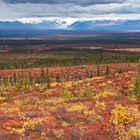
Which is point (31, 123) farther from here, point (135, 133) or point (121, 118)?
point (135, 133)

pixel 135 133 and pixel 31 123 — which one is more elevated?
pixel 135 133

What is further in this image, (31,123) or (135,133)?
(31,123)

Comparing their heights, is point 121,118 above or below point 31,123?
below

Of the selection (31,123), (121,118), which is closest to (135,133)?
(121,118)

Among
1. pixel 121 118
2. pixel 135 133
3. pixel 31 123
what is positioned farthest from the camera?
pixel 121 118

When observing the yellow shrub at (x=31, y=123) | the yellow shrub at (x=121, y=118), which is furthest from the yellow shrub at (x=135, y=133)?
the yellow shrub at (x=31, y=123)

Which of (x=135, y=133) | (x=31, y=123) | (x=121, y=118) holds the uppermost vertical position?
(x=135, y=133)

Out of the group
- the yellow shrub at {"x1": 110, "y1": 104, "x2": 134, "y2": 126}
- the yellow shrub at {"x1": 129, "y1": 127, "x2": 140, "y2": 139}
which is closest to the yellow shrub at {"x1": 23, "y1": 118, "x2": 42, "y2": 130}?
the yellow shrub at {"x1": 110, "y1": 104, "x2": 134, "y2": 126}

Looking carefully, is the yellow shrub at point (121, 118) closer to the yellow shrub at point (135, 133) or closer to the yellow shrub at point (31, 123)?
the yellow shrub at point (135, 133)

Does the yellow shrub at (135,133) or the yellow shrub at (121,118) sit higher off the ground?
the yellow shrub at (135,133)

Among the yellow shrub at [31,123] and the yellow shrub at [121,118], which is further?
the yellow shrub at [121,118]

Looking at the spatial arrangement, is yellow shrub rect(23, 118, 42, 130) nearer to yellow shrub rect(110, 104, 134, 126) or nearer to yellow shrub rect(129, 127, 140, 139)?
yellow shrub rect(110, 104, 134, 126)

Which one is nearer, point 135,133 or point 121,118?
point 135,133

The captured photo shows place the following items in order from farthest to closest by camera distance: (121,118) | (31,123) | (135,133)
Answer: (121,118), (31,123), (135,133)
